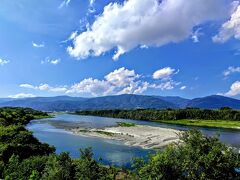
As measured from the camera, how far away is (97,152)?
243 ft

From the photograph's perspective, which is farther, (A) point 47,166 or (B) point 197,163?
(A) point 47,166

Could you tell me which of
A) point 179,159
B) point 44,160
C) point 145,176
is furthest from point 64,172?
point 179,159

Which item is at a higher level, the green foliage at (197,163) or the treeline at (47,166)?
the green foliage at (197,163)

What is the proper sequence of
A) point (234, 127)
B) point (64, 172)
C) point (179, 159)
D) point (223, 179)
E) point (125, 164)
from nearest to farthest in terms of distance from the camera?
→ 1. point (223, 179)
2. point (179, 159)
3. point (64, 172)
4. point (125, 164)
5. point (234, 127)

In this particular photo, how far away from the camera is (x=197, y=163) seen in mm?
27188

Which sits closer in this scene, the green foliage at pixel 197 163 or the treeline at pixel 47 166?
the green foliage at pixel 197 163

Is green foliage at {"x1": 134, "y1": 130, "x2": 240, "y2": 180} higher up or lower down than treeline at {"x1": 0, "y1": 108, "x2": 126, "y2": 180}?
higher up

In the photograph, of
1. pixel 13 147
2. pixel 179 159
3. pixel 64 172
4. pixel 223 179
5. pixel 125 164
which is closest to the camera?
pixel 223 179

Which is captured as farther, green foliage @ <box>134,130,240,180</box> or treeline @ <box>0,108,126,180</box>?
treeline @ <box>0,108,126,180</box>

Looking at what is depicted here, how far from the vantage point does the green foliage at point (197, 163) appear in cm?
2678

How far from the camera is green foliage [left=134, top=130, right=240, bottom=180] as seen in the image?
2678 centimetres

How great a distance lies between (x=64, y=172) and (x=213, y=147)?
1715 cm

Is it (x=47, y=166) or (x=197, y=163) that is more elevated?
(x=197, y=163)

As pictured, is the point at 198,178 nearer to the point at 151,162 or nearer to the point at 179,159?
the point at 179,159
